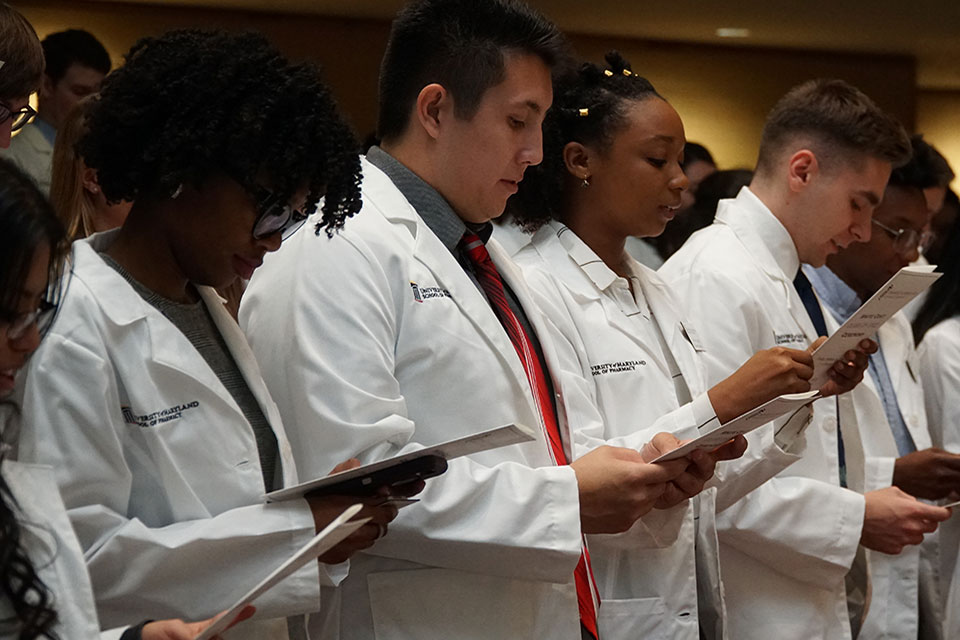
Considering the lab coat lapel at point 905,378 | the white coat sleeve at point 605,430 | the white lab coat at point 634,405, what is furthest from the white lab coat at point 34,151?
the lab coat lapel at point 905,378

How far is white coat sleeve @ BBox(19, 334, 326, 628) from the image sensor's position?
167 centimetres

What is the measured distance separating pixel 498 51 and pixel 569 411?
2.28 ft

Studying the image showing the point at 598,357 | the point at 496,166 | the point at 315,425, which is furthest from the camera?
the point at 598,357

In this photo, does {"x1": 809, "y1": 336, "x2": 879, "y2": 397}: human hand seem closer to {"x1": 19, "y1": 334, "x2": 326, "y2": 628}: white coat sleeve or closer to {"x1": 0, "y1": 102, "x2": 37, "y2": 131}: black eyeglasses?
{"x1": 19, "y1": 334, "x2": 326, "y2": 628}: white coat sleeve

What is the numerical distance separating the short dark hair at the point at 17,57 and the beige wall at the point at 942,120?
923 centimetres

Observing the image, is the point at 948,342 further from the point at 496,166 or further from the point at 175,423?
the point at 175,423

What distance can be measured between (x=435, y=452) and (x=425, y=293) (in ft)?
1.58

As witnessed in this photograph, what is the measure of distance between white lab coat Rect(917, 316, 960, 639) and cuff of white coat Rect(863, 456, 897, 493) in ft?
1.75

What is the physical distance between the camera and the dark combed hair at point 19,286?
1428 mm

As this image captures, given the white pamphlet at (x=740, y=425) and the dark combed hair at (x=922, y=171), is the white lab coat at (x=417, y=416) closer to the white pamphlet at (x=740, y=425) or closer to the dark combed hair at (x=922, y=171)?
the white pamphlet at (x=740, y=425)

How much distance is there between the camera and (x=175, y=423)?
177 cm

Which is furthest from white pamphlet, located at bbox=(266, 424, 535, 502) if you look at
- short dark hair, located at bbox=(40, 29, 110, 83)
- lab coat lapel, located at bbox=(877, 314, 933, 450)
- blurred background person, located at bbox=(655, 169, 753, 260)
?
blurred background person, located at bbox=(655, 169, 753, 260)

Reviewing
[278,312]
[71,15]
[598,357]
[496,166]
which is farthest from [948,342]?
[71,15]

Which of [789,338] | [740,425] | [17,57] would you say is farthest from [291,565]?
[789,338]
